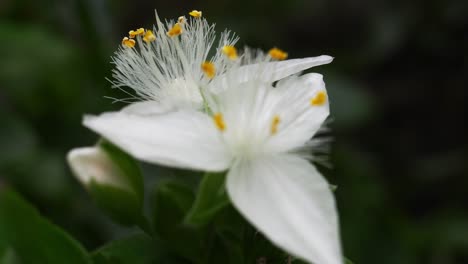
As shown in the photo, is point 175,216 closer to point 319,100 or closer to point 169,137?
point 169,137

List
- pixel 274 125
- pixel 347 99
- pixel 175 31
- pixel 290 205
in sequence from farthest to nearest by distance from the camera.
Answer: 1. pixel 347 99
2. pixel 175 31
3. pixel 274 125
4. pixel 290 205

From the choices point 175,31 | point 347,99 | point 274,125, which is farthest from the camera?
point 347,99

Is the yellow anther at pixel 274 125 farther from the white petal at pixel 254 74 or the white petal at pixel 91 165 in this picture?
the white petal at pixel 91 165

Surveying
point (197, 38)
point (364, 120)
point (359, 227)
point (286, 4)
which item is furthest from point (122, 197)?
point (286, 4)

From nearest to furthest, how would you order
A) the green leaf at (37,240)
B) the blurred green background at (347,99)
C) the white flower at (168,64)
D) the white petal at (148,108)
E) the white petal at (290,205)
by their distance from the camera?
the white petal at (290,205) < the green leaf at (37,240) < the white petal at (148,108) < the white flower at (168,64) < the blurred green background at (347,99)

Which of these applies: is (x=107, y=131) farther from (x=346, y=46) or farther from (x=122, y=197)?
(x=346, y=46)

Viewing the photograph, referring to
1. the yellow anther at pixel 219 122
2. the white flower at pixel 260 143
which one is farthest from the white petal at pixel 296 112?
the yellow anther at pixel 219 122

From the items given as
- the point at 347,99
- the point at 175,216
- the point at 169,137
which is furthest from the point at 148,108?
the point at 347,99
